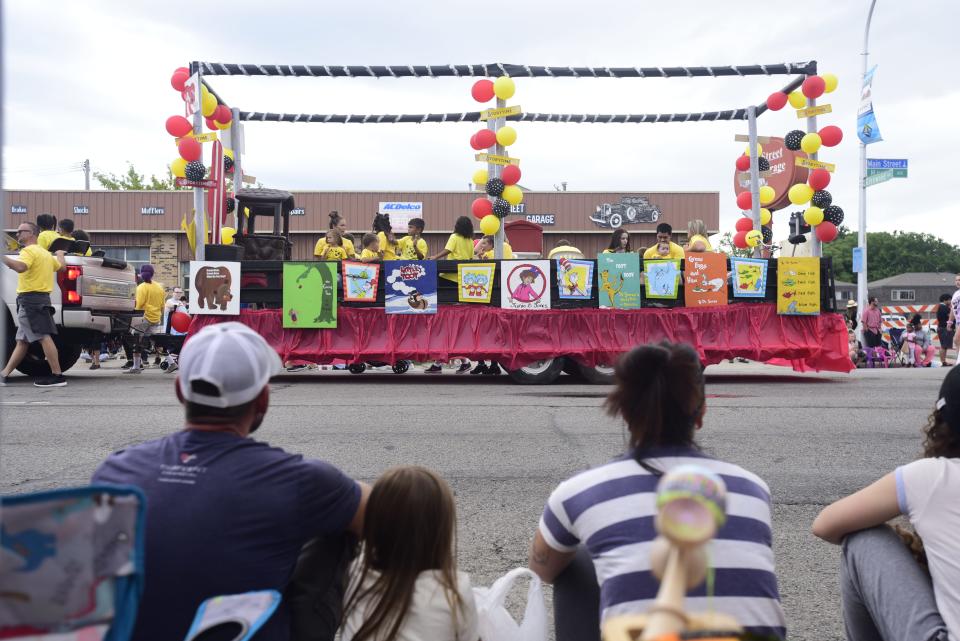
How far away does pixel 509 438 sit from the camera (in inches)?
274

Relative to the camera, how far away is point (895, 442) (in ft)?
22.4

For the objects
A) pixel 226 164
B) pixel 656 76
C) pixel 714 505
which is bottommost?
Answer: pixel 714 505

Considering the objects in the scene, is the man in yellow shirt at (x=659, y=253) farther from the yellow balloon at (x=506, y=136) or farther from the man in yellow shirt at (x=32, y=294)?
the man in yellow shirt at (x=32, y=294)

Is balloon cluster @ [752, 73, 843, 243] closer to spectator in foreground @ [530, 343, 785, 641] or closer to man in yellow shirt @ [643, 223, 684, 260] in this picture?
man in yellow shirt @ [643, 223, 684, 260]

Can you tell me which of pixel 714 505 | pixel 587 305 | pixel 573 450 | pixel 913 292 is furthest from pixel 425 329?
pixel 913 292

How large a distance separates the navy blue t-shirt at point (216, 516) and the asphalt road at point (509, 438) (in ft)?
5.07

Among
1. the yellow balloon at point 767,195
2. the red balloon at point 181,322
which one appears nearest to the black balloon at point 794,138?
the yellow balloon at point 767,195

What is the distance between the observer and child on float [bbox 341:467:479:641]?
2318mm

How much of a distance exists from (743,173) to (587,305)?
632 cm

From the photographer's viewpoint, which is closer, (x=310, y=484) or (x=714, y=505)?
(x=714, y=505)

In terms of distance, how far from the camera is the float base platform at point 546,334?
11.3 meters

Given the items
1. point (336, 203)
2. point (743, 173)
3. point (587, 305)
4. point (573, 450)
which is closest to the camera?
point (573, 450)

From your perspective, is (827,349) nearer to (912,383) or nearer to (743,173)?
(912,383)

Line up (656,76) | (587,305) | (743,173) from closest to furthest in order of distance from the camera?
(587,305)
(656,76)
(743,173)
